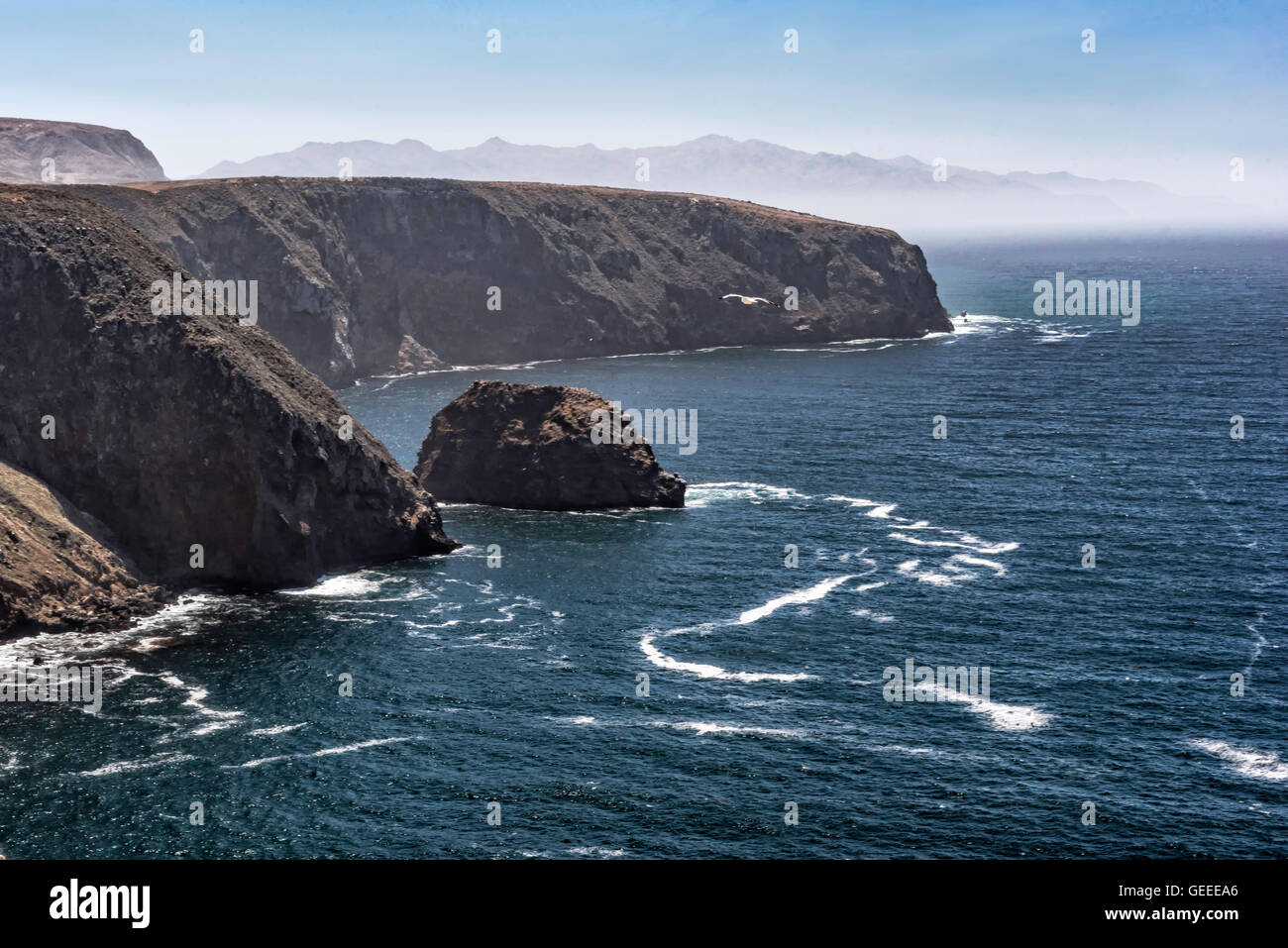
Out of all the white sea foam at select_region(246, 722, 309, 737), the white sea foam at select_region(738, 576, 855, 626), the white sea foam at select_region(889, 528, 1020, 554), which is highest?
the white sea foam at select_region(889, 528, 1020, 554)

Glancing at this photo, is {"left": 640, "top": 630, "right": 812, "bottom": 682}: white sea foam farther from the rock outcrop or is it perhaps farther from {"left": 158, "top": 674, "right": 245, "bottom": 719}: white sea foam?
the rock outcrop

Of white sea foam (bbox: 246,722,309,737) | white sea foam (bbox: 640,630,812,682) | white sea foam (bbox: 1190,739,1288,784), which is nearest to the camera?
white sea foam (bbox: 1190,739,1288,784)

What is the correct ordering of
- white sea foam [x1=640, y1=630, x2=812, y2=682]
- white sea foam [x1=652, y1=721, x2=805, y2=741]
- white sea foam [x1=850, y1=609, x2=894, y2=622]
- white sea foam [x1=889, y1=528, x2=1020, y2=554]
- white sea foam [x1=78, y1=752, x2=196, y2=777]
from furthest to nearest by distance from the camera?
white sea foam [x1=889, y1=528, x2=1020, y2=554]
white sea foam [x1=850, y1=609, x2=894, y2=622]
white sea foam [x1=640, y1=630, x2=812, y2=682]
white sea foam [x1=652, y1=721, x2=805, y2=741]
white sea foam [x1=78, y1=752, x2=196, y2=777]

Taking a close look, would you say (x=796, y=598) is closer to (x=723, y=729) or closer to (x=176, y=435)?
(x=723, y=729)

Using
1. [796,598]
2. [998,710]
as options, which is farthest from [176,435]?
[998,710]

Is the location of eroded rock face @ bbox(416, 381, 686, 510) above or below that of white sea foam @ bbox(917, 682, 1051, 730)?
above

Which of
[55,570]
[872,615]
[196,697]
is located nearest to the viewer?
[196,697]

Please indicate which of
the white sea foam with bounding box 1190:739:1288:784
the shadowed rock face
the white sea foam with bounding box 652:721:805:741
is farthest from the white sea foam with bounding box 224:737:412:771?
the white sea foam with bounding box 1190:739:1288:784
